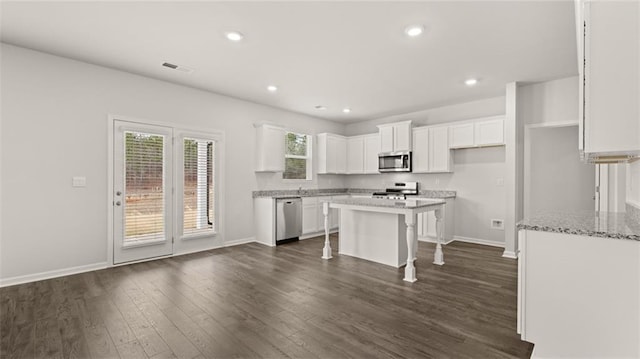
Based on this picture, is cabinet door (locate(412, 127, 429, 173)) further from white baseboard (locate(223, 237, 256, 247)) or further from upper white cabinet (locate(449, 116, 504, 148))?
white baseboard (locate(223, 237, 256, 247))

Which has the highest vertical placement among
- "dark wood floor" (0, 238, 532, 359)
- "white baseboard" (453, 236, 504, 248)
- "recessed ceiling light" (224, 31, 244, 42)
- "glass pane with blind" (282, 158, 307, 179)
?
"recessed ceiling light" (224, 31, 244, 42)

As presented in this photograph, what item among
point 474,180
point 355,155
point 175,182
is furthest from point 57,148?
point 474,180

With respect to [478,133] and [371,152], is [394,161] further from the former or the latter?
[478,133]

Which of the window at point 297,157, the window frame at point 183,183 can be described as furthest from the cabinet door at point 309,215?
the window frame at point 183,183

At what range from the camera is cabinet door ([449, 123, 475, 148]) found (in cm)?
531

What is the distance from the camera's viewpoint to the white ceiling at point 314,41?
8.52 feet

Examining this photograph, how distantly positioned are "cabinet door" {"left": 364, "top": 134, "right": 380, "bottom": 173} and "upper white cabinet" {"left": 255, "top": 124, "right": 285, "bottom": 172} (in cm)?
224

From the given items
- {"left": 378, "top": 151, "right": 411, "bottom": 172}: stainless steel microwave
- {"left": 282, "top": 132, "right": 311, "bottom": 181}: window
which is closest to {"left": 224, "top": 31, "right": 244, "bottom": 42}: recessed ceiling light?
{"left": 282, "top": 132, "right": 311, "bottom": 181}: window

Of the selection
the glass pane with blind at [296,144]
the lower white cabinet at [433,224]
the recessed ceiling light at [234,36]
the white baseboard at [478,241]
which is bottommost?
the white baseboard at [478,241]

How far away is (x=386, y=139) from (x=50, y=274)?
5.95 meters

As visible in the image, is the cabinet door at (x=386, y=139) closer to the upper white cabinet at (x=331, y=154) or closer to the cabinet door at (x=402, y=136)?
the cabinet door at (x=402, y=136)

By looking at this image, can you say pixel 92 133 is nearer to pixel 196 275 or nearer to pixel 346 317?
pixel 196 275

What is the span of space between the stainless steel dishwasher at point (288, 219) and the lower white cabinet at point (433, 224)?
7.89 ft

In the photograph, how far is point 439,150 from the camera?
18.9 feet
